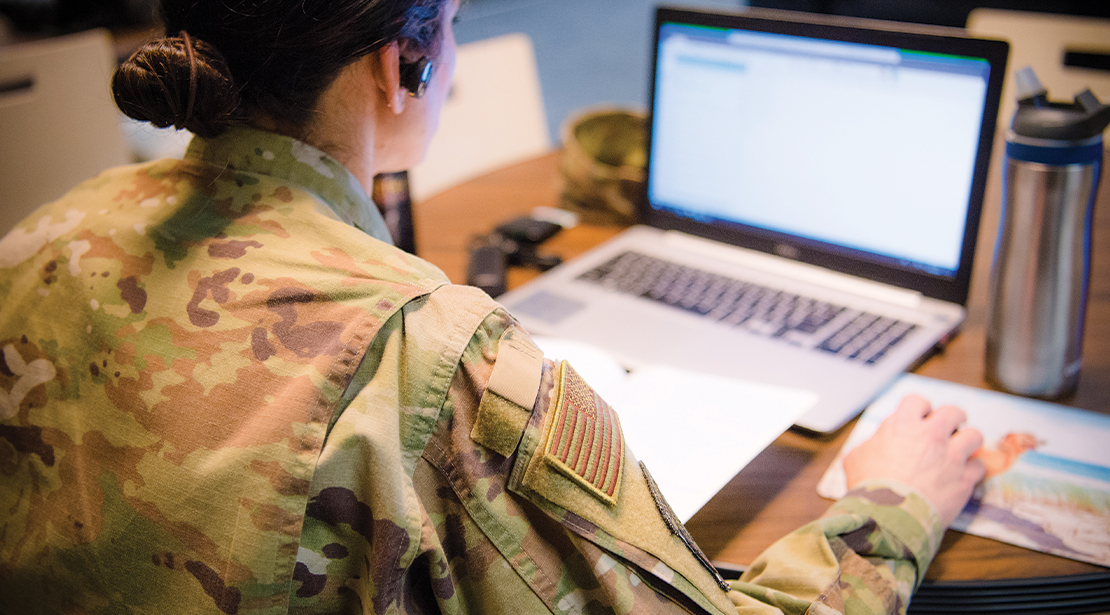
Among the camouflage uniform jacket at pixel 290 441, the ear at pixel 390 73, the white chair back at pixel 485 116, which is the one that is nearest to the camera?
the camouflage uniform jacket at pixel 290 441

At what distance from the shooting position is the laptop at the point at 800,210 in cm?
99

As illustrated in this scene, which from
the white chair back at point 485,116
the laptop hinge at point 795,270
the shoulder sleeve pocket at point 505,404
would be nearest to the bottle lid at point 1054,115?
the laptop hinge at point 795,270

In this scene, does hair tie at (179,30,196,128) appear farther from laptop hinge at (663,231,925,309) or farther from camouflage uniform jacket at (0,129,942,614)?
laptop hinge at (663,231,925,309)

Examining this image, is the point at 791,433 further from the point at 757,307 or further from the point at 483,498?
the point at 483,498

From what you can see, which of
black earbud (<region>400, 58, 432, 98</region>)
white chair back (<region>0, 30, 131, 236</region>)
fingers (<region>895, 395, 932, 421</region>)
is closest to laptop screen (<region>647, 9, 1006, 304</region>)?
fingers (<region>895, 395, 932, 421</region>)

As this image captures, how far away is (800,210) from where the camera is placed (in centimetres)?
116

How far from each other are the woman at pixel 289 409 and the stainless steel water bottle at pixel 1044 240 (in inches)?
14.3

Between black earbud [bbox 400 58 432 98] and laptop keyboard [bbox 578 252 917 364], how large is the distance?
1.75 feet

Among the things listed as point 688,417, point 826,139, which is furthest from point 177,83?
point 826,139

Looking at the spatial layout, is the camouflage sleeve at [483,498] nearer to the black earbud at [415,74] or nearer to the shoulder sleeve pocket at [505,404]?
the shoulder sleeve pocket at [505,404]

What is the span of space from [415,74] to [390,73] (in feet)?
0.11

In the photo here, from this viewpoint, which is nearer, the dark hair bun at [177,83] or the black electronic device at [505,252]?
the dark hair bun at [177,83]

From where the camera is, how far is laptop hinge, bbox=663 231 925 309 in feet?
3.63

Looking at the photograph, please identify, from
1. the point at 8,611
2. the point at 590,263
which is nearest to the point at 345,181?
the point at 8,611
